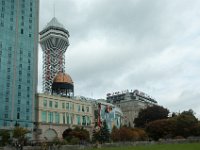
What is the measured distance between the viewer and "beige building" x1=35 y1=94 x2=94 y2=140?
397 ft

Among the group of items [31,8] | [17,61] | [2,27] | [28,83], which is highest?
[31,8]

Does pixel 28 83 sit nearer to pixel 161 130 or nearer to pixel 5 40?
pixel 5 40

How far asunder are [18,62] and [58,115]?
2513cm

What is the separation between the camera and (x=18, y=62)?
388ft

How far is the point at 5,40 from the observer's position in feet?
384

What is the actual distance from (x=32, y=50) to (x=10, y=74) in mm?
13022

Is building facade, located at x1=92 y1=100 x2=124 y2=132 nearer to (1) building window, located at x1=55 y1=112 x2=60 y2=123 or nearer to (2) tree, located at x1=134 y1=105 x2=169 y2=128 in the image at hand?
(2) tree, located at x1=134 y1=105 x2=169 y2=128

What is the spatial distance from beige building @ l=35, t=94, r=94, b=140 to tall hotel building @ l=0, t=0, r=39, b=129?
4.17 meters

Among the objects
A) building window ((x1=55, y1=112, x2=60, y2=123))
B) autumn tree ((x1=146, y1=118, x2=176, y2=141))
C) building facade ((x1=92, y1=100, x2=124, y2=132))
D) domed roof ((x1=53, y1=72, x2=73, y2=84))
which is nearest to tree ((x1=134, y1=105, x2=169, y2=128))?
building facade ((x1=92, y1=100, x2=124, y2=132))

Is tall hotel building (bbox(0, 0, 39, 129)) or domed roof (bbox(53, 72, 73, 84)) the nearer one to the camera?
tall hotel building (bbox(0, 0, 39, 129))

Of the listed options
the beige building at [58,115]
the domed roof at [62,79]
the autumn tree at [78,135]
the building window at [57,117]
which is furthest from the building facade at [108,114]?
the autumn tree at [78,135]

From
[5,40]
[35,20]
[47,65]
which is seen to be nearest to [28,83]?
[5,40]

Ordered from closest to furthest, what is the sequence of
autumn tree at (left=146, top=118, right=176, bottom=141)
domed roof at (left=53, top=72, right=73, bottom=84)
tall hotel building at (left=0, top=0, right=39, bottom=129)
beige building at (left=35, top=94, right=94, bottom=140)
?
tall hotel building at (left=0, top=0, right=39, bottom=129) → autumn tree at (left=146, top=118, right=176, bottom=141) → beige building at (left=35, top=94, right=94, bottom=140) → domed roof at (left=53, top=72, right=73, bottom=84)

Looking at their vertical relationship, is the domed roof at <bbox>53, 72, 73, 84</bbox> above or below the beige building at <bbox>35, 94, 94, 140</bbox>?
above
